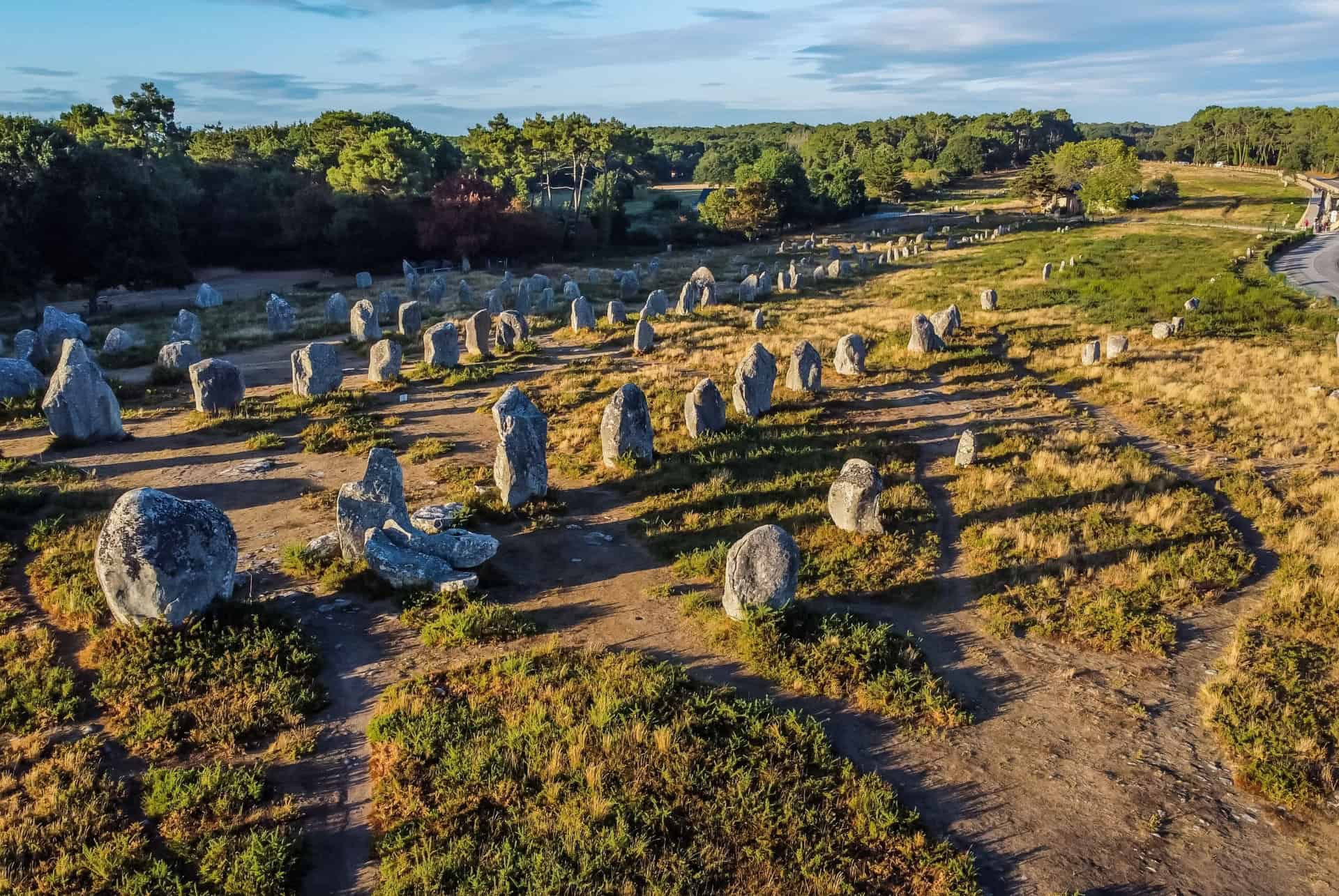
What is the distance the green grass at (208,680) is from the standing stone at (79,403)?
10.9 m

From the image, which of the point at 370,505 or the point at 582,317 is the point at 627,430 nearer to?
the point at 370,505

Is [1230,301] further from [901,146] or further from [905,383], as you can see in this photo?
[901,146]

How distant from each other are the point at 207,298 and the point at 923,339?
35.8 metres

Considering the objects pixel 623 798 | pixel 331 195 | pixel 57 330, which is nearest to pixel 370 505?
pixel 623 798

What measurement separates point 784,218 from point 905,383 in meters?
59.2

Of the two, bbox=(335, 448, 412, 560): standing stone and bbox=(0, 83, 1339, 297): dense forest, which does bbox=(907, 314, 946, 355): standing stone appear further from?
bbox=(0, 83, 1339, 297): dense forest

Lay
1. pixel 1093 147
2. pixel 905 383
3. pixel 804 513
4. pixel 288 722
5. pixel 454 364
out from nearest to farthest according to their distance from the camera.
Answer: pixel 288 722 → pixel 804 513 → pixel 905 383 → pixel 454 364 → pixel 1093 147

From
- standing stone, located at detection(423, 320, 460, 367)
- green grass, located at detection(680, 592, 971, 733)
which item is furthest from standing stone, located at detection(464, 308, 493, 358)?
green grass, located at detection(680, 592, 971, 733)

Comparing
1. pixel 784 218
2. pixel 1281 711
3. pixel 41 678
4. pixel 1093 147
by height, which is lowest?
pixel 1281 711

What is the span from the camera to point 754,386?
20.3 m

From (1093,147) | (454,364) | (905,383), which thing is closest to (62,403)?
(454,364)

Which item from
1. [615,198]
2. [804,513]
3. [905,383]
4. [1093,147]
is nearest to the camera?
[804,513]

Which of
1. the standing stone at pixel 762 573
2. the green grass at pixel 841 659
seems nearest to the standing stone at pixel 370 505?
the green grass at pixel 841 659

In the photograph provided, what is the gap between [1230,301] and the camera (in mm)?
35062
